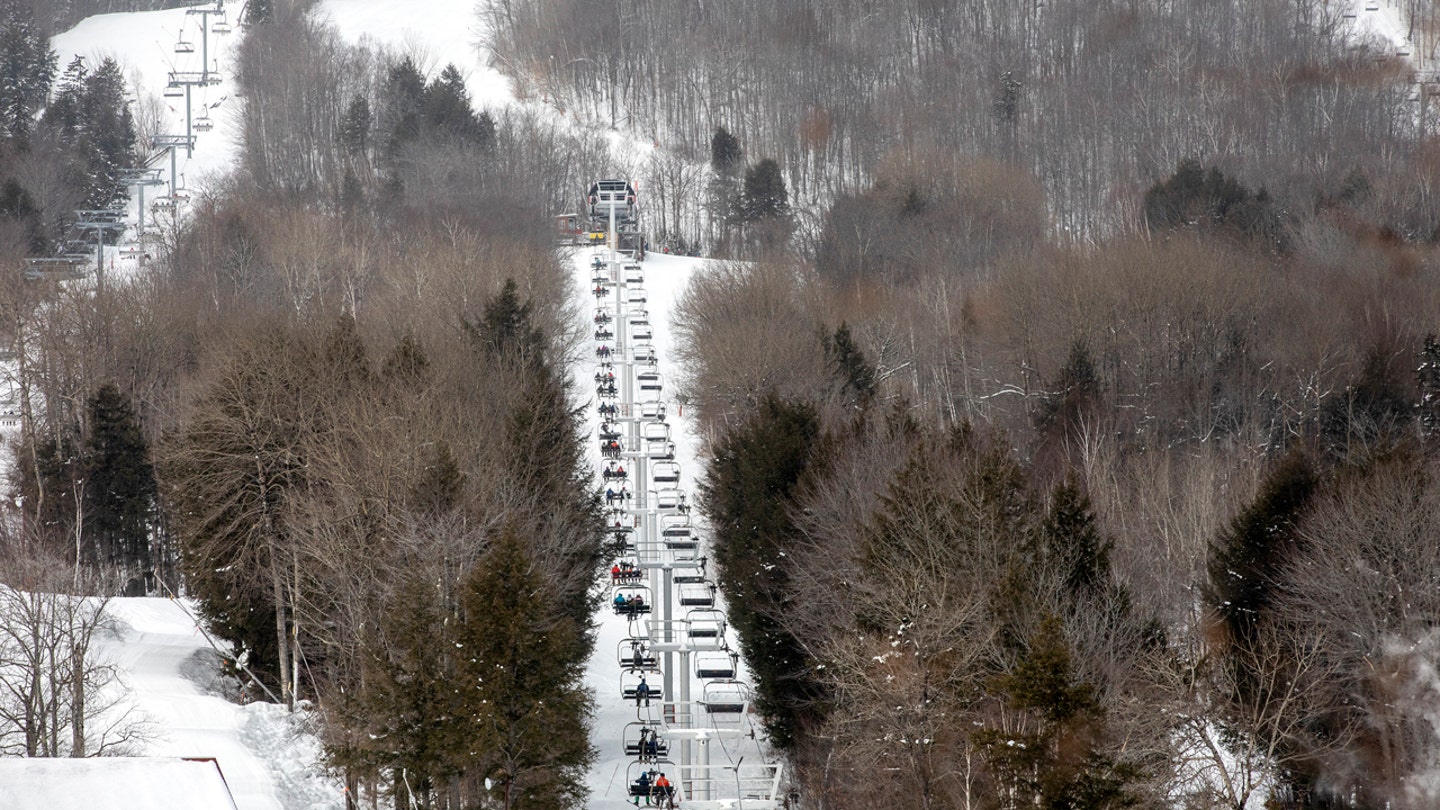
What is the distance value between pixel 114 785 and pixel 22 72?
109 metres

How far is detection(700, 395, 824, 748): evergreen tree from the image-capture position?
3525 centimetres

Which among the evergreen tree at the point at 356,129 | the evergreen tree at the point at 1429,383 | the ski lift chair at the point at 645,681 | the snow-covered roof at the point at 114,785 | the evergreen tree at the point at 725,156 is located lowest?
the ski lift chair at the point at 645,681

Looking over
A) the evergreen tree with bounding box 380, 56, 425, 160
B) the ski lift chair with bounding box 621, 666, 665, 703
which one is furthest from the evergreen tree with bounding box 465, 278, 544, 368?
the evergreen tree with bounding box 380, 56, 425, 160

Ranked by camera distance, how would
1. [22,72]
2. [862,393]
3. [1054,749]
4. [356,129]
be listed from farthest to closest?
[22,72]
[356,129]
[862,393]
[1054,749]

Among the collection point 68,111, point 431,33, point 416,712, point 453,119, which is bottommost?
point 416,712

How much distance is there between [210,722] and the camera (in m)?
32.3

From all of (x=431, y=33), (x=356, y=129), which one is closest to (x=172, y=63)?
(x=431, y=33)

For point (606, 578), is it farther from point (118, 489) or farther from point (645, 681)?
point (118, 489)

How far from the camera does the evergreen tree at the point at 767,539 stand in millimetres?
35250

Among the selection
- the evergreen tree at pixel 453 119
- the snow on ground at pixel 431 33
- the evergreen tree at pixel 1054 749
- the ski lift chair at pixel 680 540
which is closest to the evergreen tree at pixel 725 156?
the evergreen tree at pixel 453 119

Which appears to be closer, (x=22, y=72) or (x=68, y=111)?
(x=68, y=111)

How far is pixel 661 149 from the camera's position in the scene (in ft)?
354

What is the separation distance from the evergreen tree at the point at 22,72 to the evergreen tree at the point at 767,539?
251 feet

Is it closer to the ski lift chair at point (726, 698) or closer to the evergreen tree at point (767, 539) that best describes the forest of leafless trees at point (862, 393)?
the evergreen tree at point (767, 539)
